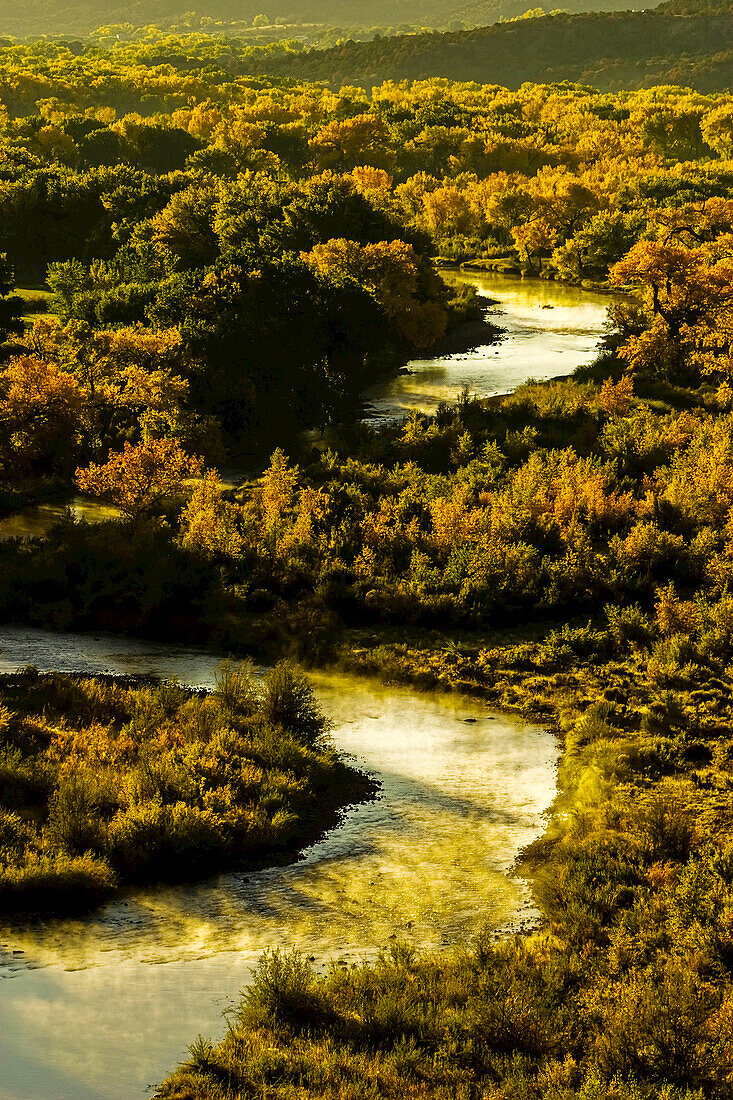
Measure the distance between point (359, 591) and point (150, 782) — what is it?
14.1 m

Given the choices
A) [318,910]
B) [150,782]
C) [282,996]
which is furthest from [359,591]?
[282,996]

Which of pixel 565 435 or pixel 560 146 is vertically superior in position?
pixel 560 146

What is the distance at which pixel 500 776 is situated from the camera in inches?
964

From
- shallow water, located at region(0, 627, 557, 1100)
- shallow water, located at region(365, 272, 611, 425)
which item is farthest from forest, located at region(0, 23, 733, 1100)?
shallow water, located at region(365, 272, 611, 425)

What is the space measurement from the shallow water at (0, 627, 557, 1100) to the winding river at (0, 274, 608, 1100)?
32 mm

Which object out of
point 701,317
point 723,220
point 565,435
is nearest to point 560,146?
point 723,220

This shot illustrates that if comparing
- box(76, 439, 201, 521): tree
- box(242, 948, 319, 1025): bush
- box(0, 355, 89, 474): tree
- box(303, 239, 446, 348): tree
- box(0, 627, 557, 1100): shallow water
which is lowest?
box(0, 627, 557, 1100): shallow water

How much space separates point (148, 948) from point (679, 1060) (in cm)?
769

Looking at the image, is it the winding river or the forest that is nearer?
the winding river

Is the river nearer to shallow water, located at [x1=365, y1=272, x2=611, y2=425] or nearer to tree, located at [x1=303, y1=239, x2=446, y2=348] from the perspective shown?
shallow water, located at [x1=365, y1=272, x2=611, y2=425]

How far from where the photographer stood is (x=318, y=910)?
18766mm

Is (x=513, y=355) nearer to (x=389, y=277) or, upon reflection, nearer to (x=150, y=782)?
(x=389, y=277)

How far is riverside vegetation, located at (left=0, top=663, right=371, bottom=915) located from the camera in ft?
61.4

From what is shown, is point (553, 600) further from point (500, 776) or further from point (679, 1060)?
point (679, 1060)
